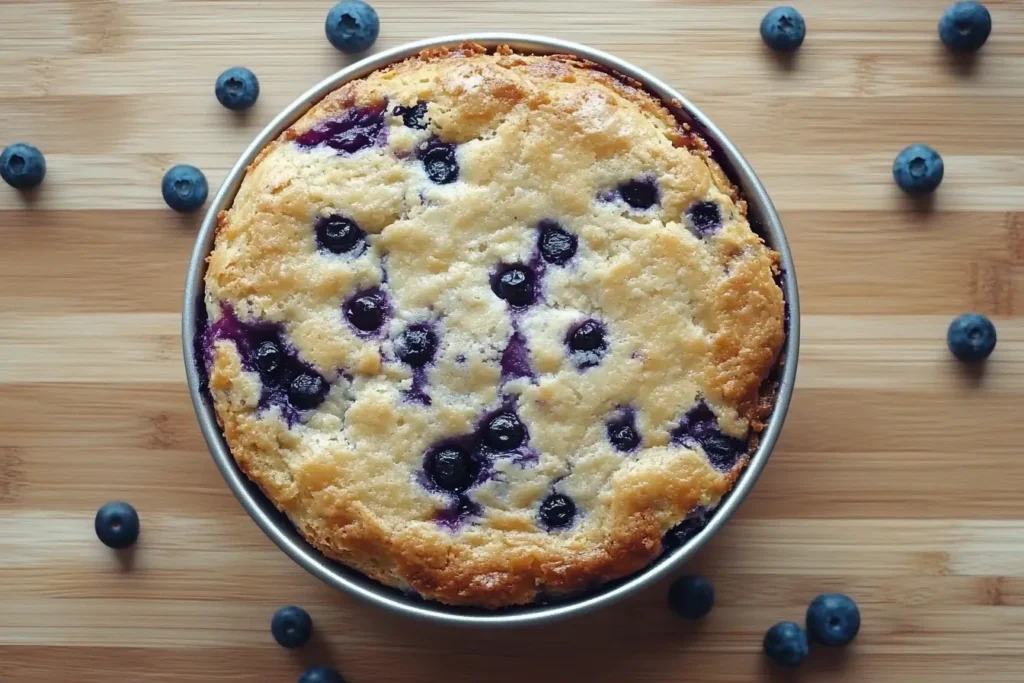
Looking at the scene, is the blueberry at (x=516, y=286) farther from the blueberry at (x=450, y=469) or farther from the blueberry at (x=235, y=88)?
the blueberry at (x=235, y=88)

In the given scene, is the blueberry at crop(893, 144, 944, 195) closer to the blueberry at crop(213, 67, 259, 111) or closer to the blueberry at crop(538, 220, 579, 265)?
the blueberry at crop(538, 220, 579, 265)

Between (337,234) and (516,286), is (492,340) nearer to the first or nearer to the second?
(516,286)

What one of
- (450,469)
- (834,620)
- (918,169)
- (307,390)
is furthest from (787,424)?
(307,390)

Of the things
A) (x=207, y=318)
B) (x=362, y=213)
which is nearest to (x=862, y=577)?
(x=362, y=213)

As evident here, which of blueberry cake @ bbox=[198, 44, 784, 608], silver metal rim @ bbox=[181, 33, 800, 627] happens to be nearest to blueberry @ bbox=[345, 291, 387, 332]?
blueberry cake @ bbox=[198, 44, 784, 608]

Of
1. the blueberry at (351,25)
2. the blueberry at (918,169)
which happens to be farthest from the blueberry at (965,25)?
the blueberry at (351,25)

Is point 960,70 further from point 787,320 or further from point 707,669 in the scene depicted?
point 707,669
